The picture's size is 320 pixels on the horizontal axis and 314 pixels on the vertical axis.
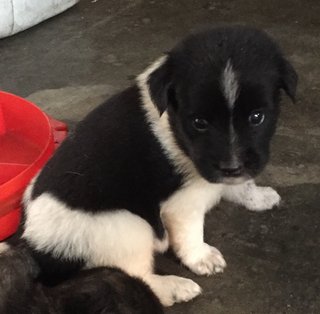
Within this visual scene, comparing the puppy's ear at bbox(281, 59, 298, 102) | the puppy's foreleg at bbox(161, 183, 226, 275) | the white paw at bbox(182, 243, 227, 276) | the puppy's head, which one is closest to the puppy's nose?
the puppy's head

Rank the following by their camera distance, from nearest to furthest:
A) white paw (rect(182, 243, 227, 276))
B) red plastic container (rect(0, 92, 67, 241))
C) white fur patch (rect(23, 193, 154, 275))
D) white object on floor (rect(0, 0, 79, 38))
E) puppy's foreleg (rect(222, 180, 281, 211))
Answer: white fur patch (rect(23, 193, 154, 275)), white paw (rect(182, 243, 227, 276)), red plastic container (rect(0, 92, 67, 241)), puppy's foreleg (rect(222, 180, 281, 211)), white object on floor (rect(0, 0, 79, 38))

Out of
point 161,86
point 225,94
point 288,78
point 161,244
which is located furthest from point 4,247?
point 288,78

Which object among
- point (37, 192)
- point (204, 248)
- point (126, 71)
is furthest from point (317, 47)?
point (37, 192)

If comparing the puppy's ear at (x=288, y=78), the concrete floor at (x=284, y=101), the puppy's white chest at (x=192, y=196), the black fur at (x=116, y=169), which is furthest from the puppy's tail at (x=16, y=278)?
the puppy's ear at (x=288, y=78)

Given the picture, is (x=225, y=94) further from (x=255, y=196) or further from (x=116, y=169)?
(x=255, y=196)

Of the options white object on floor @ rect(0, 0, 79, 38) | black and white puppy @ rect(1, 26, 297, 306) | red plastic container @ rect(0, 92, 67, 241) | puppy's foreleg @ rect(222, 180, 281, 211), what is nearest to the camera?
black and white puppy @ rect(1, 26, 297, 306)

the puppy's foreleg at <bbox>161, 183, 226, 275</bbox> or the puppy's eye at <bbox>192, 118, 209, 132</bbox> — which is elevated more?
the puppy's eye at <bbox>192, 118, 209, 132</bbox>

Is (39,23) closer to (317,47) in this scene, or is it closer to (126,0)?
(126,0)

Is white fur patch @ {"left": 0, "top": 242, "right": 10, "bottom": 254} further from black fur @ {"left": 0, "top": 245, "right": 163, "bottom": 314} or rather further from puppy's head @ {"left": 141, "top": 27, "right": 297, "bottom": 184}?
puppy's head @ {"left": 141, "top": 27, "right": 297, "bottom": 184}

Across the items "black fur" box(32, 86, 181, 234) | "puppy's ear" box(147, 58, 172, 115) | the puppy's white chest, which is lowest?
the puppy's white chest
